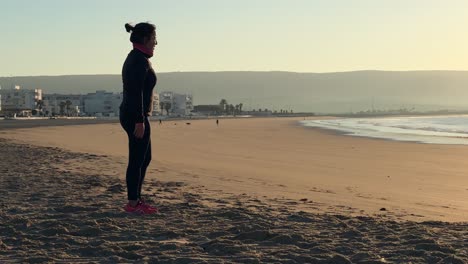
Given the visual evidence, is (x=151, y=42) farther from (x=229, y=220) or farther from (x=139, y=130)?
(x=229, y=220)

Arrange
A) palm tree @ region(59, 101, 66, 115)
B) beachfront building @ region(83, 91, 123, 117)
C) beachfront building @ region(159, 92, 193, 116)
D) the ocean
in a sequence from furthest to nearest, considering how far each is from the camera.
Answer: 1. beachfront building @ region(159, 92, 193, 116)
2. beachfront building @ region(83, 91, 123, 117)
3. palm tree @ region(59, 101, 66, 115)
4. the ocean

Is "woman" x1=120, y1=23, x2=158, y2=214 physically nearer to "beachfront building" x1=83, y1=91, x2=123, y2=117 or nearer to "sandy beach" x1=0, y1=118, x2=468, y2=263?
"sandy beach" x1=0, y1=118, x2=468, y2=263

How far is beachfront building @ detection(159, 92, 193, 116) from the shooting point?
16412cm

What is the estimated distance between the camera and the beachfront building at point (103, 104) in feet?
451

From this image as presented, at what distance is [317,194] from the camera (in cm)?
794

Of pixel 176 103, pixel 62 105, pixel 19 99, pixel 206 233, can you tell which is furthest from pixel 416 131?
pixel 176 103

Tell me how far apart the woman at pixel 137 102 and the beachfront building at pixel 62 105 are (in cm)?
13218

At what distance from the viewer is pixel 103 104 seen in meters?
139

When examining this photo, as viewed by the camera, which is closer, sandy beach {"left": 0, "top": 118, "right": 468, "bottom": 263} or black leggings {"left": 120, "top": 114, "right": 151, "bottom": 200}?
sandy beach {"left": 0, "top": 118, "right": 468, "bottom": 263}

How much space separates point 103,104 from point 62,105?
9866 mm

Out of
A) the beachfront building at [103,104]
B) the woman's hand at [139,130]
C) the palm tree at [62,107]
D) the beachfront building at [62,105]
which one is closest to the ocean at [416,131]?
the woman's hand at [139,130]

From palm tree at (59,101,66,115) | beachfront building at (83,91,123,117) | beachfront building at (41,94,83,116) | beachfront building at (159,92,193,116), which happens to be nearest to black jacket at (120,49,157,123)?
beachfront building at (83,91,123,117)

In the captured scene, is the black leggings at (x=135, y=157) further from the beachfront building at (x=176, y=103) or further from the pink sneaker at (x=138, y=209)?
the beachfront building at (x=176, y=103)

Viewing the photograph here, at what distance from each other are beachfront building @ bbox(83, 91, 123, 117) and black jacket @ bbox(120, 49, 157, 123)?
432 feet
